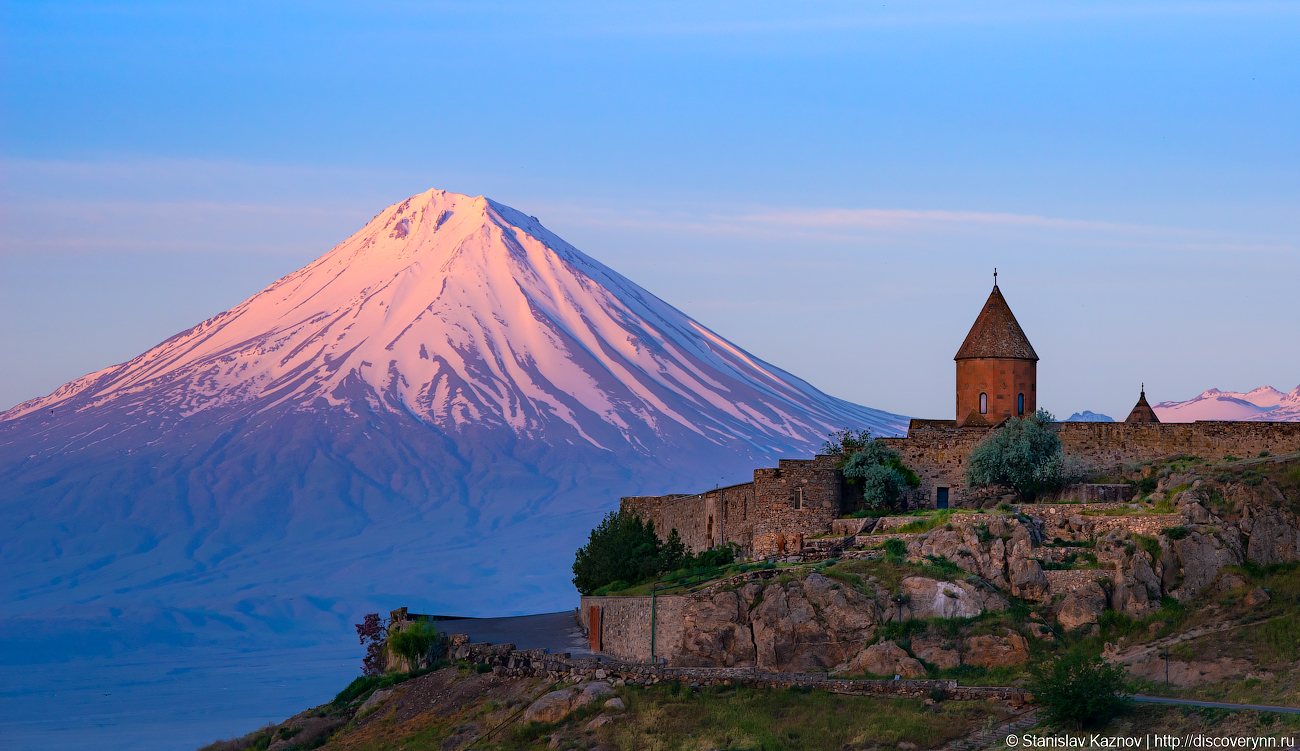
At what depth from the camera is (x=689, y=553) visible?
166ft

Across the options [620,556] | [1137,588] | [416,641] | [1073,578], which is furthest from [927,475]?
A: [416,641]

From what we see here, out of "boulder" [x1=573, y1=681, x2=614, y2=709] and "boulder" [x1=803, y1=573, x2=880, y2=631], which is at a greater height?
"boulder" [x1=803, y1=573, x2=880, y2=631]

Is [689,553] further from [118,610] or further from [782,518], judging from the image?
[118,610]

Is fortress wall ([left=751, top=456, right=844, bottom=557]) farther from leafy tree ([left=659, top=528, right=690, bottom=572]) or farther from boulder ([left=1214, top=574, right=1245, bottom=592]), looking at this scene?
boulder ([left=1214, top=574, right=1245, bottom=592])

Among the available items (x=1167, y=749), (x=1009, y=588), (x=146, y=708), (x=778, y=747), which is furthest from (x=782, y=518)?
(x=146, y=708)

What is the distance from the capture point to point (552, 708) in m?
38.7

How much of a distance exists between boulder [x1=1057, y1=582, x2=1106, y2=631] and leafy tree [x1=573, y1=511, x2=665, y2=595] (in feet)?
47.3

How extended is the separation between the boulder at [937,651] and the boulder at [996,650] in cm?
31

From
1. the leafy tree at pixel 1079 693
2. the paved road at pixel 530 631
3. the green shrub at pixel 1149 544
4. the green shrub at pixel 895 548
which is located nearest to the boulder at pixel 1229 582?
the green shrub at pixel 1149 544

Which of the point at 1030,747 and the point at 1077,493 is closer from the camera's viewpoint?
the point at 1030,747

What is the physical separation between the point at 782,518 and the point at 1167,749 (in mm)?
16455

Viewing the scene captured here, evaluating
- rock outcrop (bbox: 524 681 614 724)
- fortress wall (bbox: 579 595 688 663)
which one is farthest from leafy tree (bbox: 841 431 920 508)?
rock outcrop (bbox: 524 681 614 724)

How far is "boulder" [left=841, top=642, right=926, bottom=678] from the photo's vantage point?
37688 millimetres

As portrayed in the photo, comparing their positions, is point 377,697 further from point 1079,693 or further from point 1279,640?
point 1279,640
